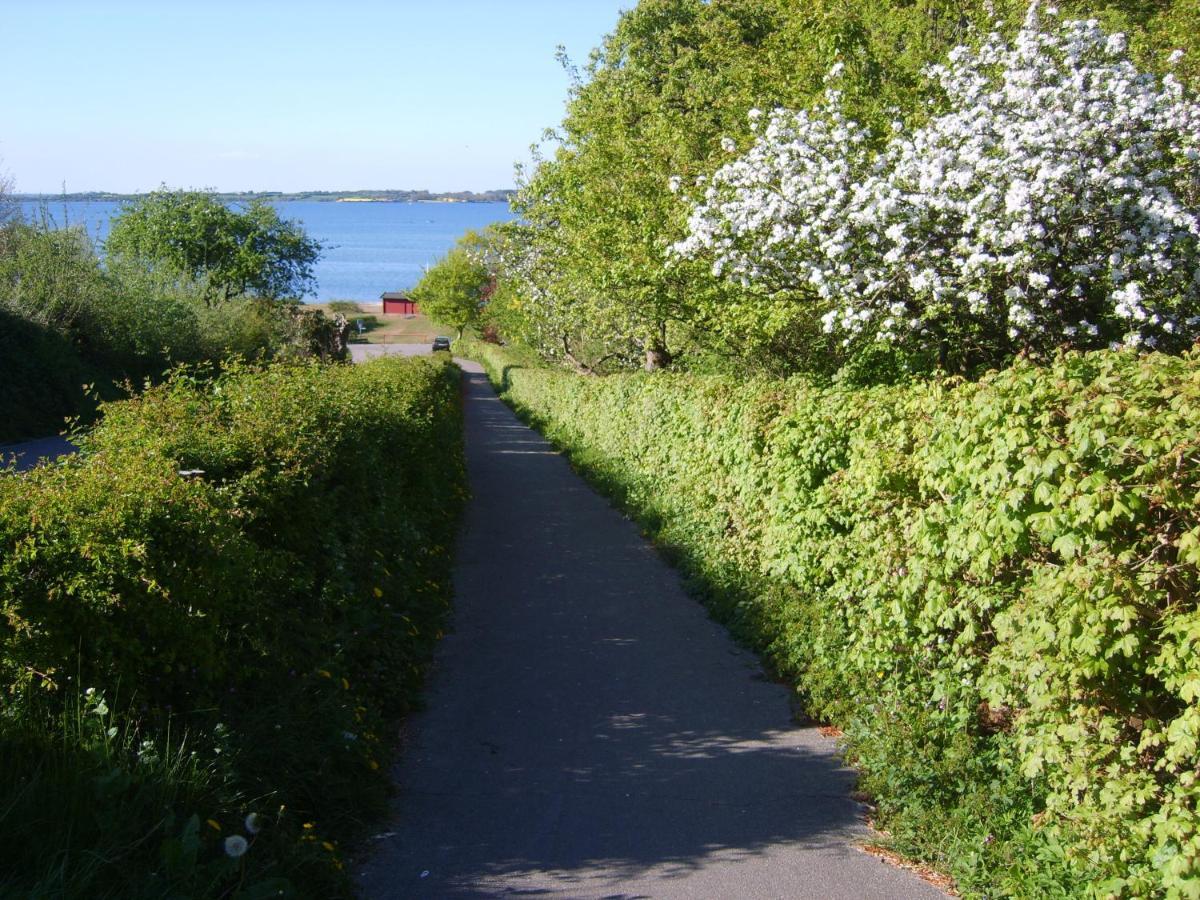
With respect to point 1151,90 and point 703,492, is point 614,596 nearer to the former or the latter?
point 703,492

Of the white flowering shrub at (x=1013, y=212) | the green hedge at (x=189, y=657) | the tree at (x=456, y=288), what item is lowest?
the green hedge at (x=189, y=657)

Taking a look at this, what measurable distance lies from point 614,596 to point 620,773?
15.0 feet

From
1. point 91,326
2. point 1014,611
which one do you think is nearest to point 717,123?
point 1014,611

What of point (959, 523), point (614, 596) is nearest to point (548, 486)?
point (614, 596)

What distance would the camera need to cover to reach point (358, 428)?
28.4ft

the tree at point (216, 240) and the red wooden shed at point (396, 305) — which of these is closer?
the tree at point (216, 240)

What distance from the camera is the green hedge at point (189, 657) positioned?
3998mm

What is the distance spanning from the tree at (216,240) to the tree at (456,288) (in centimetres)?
2767

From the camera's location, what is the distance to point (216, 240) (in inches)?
2032

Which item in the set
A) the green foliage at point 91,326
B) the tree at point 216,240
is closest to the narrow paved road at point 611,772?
the green foliage at point 91,326

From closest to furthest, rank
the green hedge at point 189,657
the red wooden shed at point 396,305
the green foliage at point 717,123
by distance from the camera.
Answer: the green hedge at point 189,657 < the green foliage at point 717,123 < the red wooden shed at point 396,305

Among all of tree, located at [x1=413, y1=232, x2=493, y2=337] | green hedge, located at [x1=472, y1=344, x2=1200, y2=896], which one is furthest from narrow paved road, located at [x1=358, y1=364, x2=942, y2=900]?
tree, located at [x1=413, y1=232, x2=493, y2=337]

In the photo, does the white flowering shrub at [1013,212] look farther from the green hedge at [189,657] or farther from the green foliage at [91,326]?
the green foliage at [91,326]

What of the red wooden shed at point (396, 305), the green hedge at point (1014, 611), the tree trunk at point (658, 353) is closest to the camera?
the green hedge at point (1014, 611)
